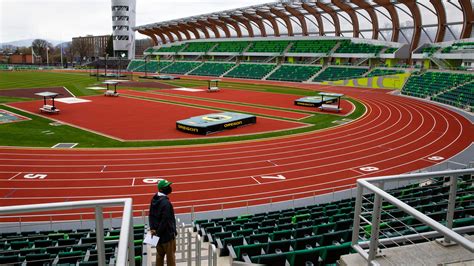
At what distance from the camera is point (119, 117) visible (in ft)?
106

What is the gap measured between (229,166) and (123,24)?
115m

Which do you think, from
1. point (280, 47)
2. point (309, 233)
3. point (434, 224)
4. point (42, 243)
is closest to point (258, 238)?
point (309, 233)

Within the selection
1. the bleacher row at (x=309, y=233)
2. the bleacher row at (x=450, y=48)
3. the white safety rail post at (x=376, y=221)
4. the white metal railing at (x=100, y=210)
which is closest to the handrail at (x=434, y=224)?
→ the white safety rail post at (x=376, y=221)

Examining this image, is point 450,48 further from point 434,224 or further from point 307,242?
point 434,224

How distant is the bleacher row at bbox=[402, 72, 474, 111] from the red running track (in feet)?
40.7

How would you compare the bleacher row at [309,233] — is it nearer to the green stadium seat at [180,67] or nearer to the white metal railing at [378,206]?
the white metal railing at [378,206]

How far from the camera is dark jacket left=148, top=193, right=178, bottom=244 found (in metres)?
6.38

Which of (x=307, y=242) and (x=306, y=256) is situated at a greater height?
(x=306, y=256)

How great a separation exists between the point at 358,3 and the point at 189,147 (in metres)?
49.3

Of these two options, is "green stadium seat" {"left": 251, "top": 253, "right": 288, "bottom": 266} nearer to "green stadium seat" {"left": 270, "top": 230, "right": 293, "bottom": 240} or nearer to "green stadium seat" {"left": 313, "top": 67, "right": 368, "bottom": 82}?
"green stadium seat" {"left": 270, "top": 230, "right": 293, "bottom": 240}

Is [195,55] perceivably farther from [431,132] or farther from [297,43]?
[431,132]

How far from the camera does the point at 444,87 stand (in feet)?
145

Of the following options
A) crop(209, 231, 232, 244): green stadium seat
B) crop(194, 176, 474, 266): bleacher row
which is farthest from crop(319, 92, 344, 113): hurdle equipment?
crop(209, 231, 232, 244): green stadium seat

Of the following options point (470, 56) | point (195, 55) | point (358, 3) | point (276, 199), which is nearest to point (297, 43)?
point (358, 3)
